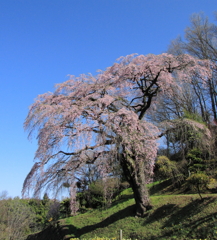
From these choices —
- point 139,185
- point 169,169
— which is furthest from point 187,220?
point 169,169

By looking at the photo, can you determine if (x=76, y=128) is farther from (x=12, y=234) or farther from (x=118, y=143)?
(x=12, y=234)

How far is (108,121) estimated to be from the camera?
8406 millimetres

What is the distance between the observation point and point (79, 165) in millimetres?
9445

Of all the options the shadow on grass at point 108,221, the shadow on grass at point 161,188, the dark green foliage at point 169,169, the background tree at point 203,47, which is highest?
the background tree at point 203,47

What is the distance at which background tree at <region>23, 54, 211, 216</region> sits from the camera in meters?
8.27

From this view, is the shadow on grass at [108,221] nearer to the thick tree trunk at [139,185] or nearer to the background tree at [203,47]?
the thick tree trunk at [139,185]

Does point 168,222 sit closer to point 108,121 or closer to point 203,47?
point 108,121

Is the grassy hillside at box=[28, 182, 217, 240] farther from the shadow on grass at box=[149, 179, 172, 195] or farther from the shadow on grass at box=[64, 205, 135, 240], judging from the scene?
the shadow on grass at box=[149, 179, 172, 195]

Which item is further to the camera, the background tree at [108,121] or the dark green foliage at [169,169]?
the dark green foliage at [169,169]

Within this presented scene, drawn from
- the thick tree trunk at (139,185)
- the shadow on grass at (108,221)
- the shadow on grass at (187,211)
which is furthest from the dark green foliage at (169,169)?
the shadow on grass at (187,211)

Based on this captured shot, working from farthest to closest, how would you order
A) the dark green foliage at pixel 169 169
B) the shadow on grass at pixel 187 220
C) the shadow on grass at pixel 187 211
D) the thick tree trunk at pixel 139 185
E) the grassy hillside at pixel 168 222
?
the dark green foliage at pixel 169 169, the thick tree trunk at pixel 139 185, the shadow on grass at pixel 187 211, the grassy hillside at pixel 168 222, the shadow on grass at pixel 187 220

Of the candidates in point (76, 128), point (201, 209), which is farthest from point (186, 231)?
point (76, 128)

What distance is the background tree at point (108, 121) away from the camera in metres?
8.27

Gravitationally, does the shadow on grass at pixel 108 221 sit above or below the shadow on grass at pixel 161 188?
below
